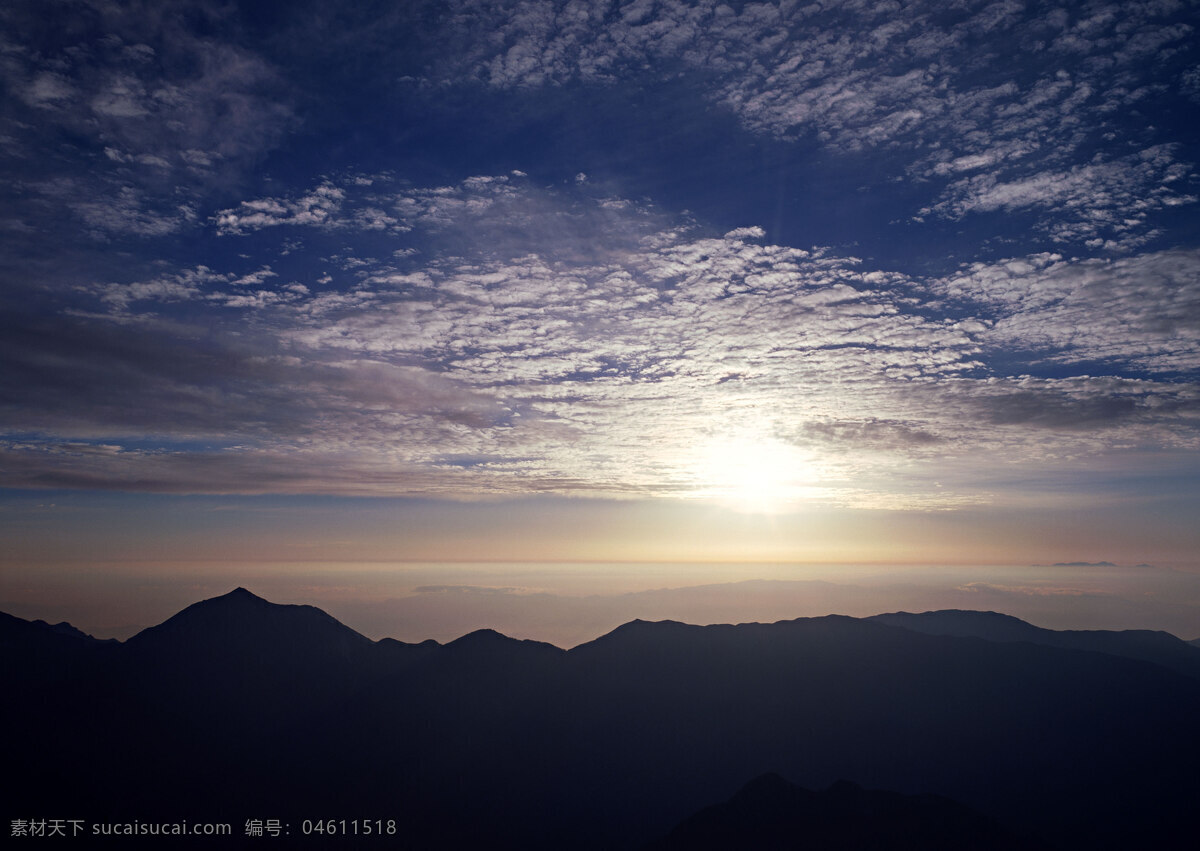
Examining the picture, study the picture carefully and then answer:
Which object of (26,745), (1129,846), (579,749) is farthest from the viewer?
(579,749)

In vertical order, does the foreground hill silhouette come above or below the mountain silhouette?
below

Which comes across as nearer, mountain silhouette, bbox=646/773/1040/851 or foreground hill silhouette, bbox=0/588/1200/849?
mountain silhouette, bbox=646/773/1040/851

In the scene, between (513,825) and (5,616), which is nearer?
(513,825)

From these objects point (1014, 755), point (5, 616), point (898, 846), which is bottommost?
point (1014, 755)

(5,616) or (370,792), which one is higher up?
(5,616)

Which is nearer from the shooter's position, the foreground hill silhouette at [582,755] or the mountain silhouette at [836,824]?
the mountain silhouette at [836,824]

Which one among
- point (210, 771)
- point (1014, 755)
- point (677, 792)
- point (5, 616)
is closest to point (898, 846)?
point (677, 792)

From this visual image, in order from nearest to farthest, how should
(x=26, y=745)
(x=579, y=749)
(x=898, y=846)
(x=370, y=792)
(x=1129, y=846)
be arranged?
(x=898, y=846), (x=1129, y=846), (x=26, y=745), (x=370, y=792), (x=579, y=749)

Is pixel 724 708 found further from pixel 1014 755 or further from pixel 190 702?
pixel 190 702

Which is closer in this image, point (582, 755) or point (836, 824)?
point (836, 824)

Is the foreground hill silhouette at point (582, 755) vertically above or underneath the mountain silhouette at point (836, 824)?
underneath

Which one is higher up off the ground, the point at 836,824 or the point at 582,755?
the point at 836,824
